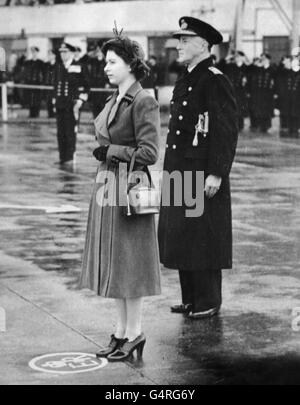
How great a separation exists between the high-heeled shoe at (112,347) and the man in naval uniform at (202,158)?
39.8 inches

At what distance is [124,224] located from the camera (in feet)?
19.2

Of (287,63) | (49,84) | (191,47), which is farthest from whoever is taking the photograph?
(49,84)

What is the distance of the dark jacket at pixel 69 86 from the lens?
1692cm

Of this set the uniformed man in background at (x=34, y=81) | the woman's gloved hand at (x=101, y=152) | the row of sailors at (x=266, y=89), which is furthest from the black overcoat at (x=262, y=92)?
the woman's gloved hand at (x=101, y=152)

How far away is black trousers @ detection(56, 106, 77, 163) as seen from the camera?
1648cm

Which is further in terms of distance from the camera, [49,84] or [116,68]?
[49,84]

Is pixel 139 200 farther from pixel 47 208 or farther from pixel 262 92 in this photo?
pixel 262 92

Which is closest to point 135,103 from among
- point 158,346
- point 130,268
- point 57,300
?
point 130,268

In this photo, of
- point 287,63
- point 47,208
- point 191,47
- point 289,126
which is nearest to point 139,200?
point 191,47

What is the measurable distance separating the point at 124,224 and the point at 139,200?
181 millimetres

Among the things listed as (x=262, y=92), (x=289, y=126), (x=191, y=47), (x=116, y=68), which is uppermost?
(x=191, y=47)

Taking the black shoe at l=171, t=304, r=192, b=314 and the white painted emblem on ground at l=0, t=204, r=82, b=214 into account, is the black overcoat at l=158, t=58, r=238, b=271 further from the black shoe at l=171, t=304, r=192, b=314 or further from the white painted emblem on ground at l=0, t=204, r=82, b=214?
the white painted emblem on ground at l=0, t=204, r=82, b=214

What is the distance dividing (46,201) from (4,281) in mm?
4380

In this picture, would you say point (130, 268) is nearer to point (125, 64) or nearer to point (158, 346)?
point (158, 346)
